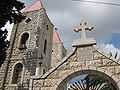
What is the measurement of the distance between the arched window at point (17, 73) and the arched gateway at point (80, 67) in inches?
259

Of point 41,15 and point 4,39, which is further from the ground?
point 41,15

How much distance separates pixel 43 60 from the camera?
15453 mm

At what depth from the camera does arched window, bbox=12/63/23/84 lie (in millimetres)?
13726

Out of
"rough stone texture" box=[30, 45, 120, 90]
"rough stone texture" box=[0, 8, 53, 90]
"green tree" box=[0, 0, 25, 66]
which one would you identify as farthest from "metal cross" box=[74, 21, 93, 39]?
"rough stone texture" box=[0, 8, 53, 90]

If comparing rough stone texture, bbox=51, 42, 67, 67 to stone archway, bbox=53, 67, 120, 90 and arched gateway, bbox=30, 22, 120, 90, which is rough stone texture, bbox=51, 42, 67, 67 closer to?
arched gateway, bbox=30, 22, 120, 90

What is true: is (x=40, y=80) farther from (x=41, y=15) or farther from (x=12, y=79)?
(x=41, y=15)

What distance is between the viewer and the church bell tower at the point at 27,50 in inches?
539

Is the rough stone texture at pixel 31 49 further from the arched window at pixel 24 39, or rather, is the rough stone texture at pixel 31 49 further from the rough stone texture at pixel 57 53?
the rough stone texture at pixel 57 53

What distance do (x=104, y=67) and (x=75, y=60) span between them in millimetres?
1297

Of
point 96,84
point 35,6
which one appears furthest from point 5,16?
point 35,6

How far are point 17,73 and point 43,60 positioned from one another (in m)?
2.64

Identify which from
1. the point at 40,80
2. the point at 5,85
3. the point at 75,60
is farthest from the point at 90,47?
the point at 5,85

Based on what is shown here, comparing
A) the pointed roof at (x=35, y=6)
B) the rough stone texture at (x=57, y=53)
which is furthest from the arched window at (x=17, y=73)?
the rough stone texture at (x=57, y=53)

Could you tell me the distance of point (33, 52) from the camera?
14594 mm
